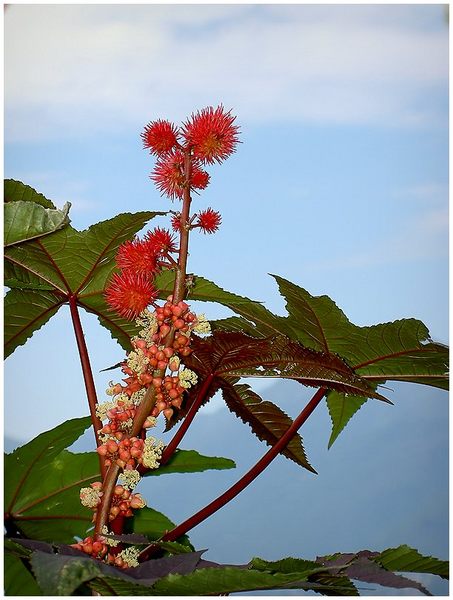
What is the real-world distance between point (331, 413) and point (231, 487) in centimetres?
20

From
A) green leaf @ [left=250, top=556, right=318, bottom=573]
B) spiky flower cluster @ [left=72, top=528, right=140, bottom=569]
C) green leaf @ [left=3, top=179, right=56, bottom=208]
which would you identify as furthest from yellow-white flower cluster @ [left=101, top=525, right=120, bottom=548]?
green leaf @ [left=3, top=179, right=56, bottom=208]

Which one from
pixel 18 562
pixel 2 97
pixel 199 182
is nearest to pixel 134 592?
pixel 18 562

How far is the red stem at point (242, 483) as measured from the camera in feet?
2.10

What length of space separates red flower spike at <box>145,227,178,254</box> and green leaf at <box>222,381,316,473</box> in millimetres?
202

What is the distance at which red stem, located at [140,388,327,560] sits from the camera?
64 cm

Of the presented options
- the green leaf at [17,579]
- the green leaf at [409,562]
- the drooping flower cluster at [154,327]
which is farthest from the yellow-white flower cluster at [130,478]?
the green leaf at [409,562]

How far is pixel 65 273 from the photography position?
29.9 inches

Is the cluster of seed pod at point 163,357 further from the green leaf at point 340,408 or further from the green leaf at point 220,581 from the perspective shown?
the green leaf at point 340,408

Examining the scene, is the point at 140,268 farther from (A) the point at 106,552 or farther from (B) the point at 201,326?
(A) the point at 106,552

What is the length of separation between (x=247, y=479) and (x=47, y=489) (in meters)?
0.22

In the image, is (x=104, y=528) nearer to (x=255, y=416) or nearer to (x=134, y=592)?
(x=134, y=592)

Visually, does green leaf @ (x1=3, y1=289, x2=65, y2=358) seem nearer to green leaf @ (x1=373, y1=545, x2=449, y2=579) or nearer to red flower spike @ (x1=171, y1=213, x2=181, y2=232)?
red flower spike @ (x1=171, y1=213, x2=181, y2=232)

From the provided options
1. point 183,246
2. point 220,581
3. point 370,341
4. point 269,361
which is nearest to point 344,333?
point 370,341

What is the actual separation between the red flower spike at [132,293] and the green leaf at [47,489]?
0.68 feet
